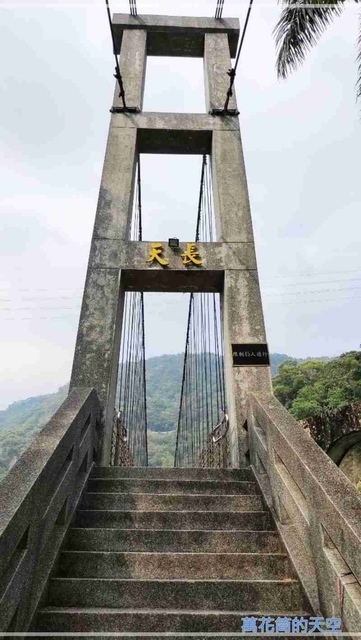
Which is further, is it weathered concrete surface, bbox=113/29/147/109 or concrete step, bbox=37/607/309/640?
weathered concrete surface, bbox=113/29/147/109

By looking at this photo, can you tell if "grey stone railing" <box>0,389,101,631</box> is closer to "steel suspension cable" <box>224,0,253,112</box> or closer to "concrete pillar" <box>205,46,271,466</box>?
"concrete pillar" <box>205,46,271,466</box>

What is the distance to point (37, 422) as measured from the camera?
7594 centimetres

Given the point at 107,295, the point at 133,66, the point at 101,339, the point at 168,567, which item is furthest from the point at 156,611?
the point at 133,66

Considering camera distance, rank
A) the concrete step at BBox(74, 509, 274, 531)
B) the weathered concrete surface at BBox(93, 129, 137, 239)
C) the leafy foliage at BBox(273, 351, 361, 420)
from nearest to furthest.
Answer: the concrete step at BBox(74, 509, 274, 531) → the weathered concrete surface at BBox(93, 129, 137, 239) → the leafy foliage at BBox(273, 351, 361, 420)

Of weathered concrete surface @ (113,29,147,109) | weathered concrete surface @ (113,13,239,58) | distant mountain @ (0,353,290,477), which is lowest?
distant mountain @ (0,353,290,477)

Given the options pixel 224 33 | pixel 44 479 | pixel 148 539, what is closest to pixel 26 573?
pixel 44 479

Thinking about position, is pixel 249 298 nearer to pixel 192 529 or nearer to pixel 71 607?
pixel 192 529

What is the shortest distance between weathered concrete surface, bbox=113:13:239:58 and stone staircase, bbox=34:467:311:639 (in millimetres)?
7778

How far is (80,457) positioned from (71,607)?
102 centimetres

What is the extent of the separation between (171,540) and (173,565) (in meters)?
0.20

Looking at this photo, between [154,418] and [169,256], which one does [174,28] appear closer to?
[169,256]

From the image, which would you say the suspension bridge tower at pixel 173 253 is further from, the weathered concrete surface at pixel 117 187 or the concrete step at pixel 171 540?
Result: the concrete step at pixel 171 540

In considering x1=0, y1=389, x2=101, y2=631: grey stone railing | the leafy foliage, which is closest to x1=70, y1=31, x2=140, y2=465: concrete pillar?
x1=0, y1=389, x2=101, y2=631: grey stone railing

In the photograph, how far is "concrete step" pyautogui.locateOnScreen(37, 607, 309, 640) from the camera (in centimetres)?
192
